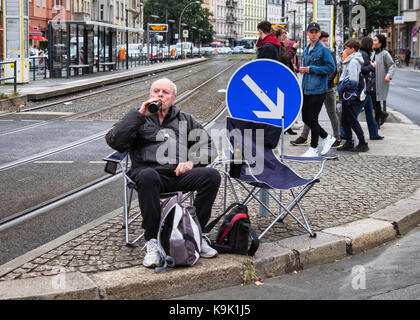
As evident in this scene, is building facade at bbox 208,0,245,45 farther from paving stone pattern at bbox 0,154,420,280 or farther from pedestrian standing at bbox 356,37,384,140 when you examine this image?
paving stone pattern at bbox 0,154,420,280

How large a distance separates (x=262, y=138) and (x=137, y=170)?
4.32 feet

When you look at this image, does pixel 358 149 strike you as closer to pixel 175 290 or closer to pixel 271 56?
pixel 271 56

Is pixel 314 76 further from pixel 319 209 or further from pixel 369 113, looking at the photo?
pixel 319 209

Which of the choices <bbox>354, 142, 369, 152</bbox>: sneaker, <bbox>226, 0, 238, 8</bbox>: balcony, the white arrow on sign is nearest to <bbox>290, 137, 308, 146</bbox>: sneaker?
<bbox>354, 142, 369, 152</bbox>: sneaker

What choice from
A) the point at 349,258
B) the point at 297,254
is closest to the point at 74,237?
the point at 297,254

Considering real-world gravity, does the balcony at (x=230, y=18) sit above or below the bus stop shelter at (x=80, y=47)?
above

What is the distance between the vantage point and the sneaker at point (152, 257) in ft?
16.2

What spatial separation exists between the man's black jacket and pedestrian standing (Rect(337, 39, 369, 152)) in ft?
18.7

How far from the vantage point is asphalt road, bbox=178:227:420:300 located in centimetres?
466

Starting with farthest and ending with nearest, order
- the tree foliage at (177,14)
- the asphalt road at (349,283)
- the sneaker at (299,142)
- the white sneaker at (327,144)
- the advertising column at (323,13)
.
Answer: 1. the tree foliage at (177,14)
2. the advertising column at (323,13)
3. the sneaker at (299,142)
4. the white sneaker at (327,144)
5. the asphalt road at (349,283)

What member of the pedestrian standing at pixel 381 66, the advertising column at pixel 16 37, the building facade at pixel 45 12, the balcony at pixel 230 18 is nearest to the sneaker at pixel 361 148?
the pedestrian standing at pixel 381 66

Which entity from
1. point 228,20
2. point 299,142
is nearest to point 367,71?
point 299,142

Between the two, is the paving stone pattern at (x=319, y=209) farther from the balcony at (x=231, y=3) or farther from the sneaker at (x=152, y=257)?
the balcony at (x=231, y=3)

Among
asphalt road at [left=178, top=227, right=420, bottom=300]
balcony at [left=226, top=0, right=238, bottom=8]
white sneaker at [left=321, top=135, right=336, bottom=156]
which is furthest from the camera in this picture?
balcony at [left=226, top=0, right=238, bottom=8]
